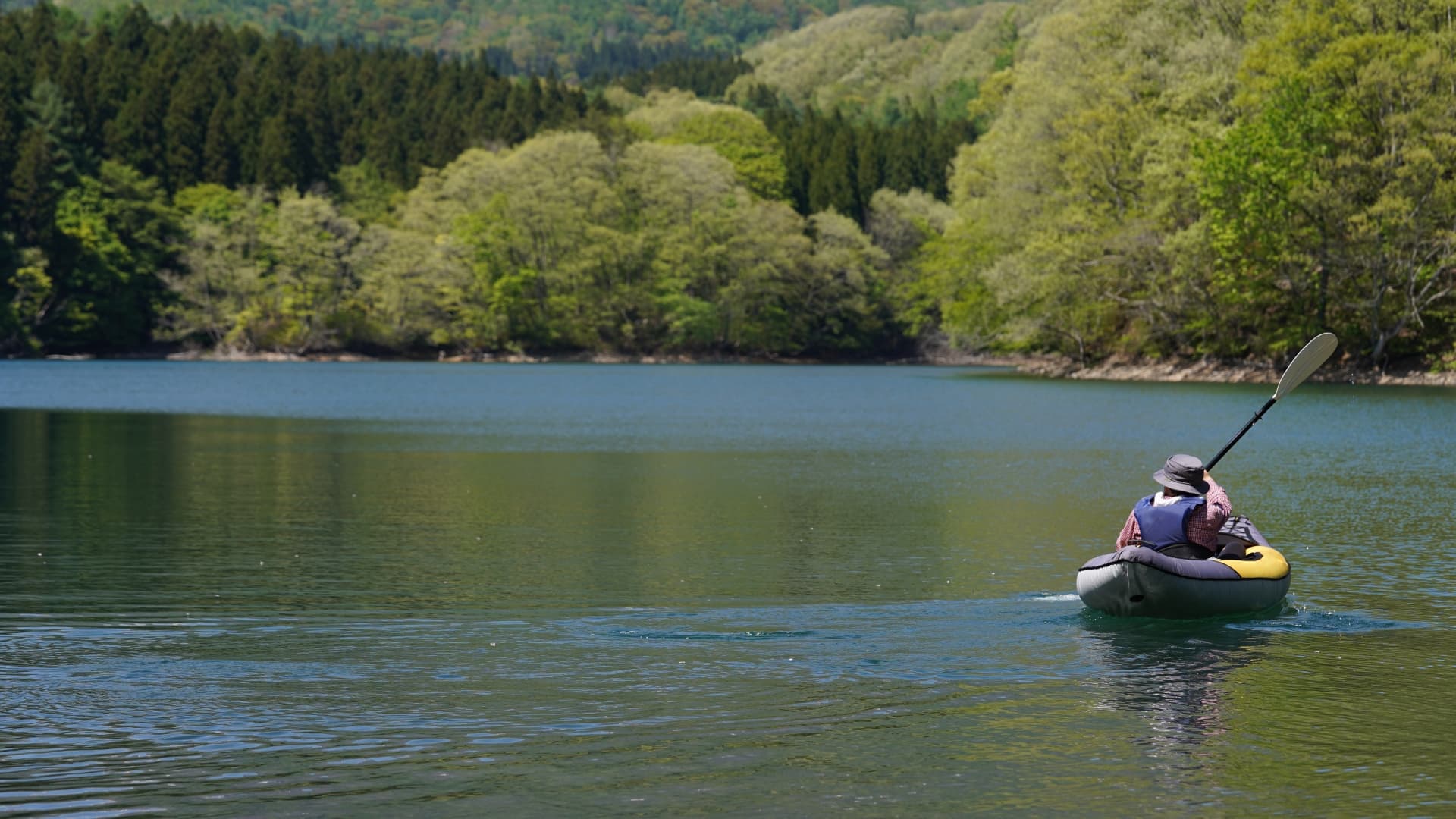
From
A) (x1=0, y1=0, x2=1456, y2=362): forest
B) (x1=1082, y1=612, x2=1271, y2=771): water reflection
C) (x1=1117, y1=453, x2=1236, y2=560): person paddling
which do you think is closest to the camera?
(x1=1082, y1=612, x2=1271, y2=771): water reflection

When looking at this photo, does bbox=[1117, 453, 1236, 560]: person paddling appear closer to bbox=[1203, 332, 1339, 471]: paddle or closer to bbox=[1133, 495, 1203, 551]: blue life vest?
bbox=[1133, 495, 1203, 551]: blue life vest

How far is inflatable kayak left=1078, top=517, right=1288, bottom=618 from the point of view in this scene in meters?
15.6

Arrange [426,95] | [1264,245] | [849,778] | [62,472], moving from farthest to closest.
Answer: [426,95], [1264,245], [62,472], [849,778]

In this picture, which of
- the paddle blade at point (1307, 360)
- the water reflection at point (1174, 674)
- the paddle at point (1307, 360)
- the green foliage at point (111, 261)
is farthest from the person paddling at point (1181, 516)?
the green foliage at point (111, 261)

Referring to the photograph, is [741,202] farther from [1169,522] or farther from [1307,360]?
[1169,522]

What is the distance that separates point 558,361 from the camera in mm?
122688

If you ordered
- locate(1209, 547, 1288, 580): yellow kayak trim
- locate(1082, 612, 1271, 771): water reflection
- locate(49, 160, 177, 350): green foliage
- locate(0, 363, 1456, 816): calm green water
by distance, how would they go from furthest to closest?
locate(49, 160, 177, 350): green foliage, locate(1209, 547, 1288, 580): yellow kayak trim, locate(1082, 612, 1271, 771): water reflection, locate(0, 363, 1456, 816): calm green water

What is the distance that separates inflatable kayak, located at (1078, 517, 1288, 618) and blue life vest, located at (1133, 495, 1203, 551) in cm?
29

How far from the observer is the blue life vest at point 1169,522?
16.1 m

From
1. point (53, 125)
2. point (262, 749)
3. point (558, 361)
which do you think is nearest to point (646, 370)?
point (558, 361)

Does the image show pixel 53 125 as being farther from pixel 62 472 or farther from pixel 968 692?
pixel 968 692

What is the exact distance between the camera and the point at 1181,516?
16.1m

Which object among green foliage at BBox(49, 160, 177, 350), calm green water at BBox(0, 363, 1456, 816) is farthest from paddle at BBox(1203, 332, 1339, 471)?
green foliage at BBox(49, 160, 177, 350)

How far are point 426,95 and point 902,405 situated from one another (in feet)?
377
